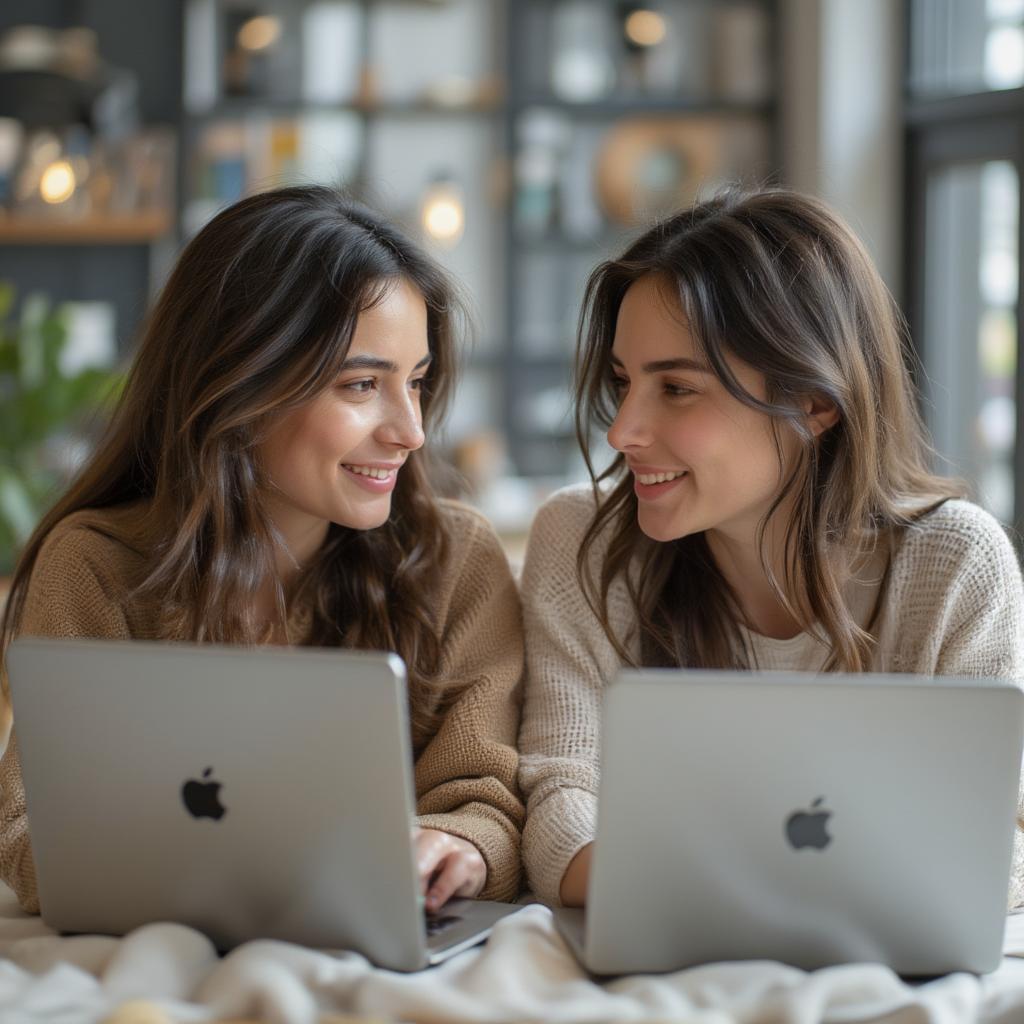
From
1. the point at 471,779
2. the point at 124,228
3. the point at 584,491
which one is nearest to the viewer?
the point at 471,779

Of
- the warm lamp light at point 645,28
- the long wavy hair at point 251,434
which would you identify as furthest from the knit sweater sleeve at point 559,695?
the warm lamp light at point 645,28

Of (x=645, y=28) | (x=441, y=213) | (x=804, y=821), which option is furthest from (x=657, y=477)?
(x=645, y=28)

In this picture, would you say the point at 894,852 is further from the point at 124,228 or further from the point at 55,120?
the point at 124,228

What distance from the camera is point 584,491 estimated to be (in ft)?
6.58

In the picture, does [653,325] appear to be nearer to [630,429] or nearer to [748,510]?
[630,429]

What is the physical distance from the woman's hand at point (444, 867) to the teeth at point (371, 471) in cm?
47

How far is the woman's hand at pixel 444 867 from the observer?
1499 mm

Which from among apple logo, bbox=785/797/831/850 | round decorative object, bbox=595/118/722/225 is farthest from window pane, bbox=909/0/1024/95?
apple logo, bbox=785/797/831/850

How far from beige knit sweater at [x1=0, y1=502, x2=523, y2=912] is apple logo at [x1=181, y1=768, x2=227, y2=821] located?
14.0 inches

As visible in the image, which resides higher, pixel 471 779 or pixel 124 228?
pixel 124 228

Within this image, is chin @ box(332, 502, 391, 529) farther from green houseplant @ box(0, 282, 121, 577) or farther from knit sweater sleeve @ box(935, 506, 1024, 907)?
green houseplant @ box(0, 282, 121, 577)

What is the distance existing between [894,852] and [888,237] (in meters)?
3.17

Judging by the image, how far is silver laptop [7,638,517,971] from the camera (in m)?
1.22

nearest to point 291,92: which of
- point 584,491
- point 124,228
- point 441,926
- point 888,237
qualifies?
point 124,228
